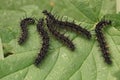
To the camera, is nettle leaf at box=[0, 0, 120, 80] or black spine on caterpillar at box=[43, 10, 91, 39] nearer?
nettle leaf at box=[0, 0, 120, 80]

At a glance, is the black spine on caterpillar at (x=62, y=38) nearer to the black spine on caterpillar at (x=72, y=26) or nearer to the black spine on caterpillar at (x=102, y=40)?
the black spine on caterpillar at (x=72, y=26)

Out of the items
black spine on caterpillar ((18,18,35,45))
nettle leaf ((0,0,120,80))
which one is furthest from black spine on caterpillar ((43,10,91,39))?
black spine on caterpillar ((18,18,35,45))

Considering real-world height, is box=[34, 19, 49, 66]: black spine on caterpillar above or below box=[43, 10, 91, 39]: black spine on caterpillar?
below

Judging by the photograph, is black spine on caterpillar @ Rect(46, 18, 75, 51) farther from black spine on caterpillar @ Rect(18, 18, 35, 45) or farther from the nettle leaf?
black spine on caterpillar @ Rect(18, 18, 35, 45)

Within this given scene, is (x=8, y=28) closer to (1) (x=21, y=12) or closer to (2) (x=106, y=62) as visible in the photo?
(1) (x=21, y=12)

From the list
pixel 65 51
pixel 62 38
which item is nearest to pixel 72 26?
pixel 62 38

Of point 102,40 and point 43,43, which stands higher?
point 102,40

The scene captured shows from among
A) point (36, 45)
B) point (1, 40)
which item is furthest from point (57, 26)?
point (1, 40)

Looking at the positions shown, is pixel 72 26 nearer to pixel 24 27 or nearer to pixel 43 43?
pixel 43 43
